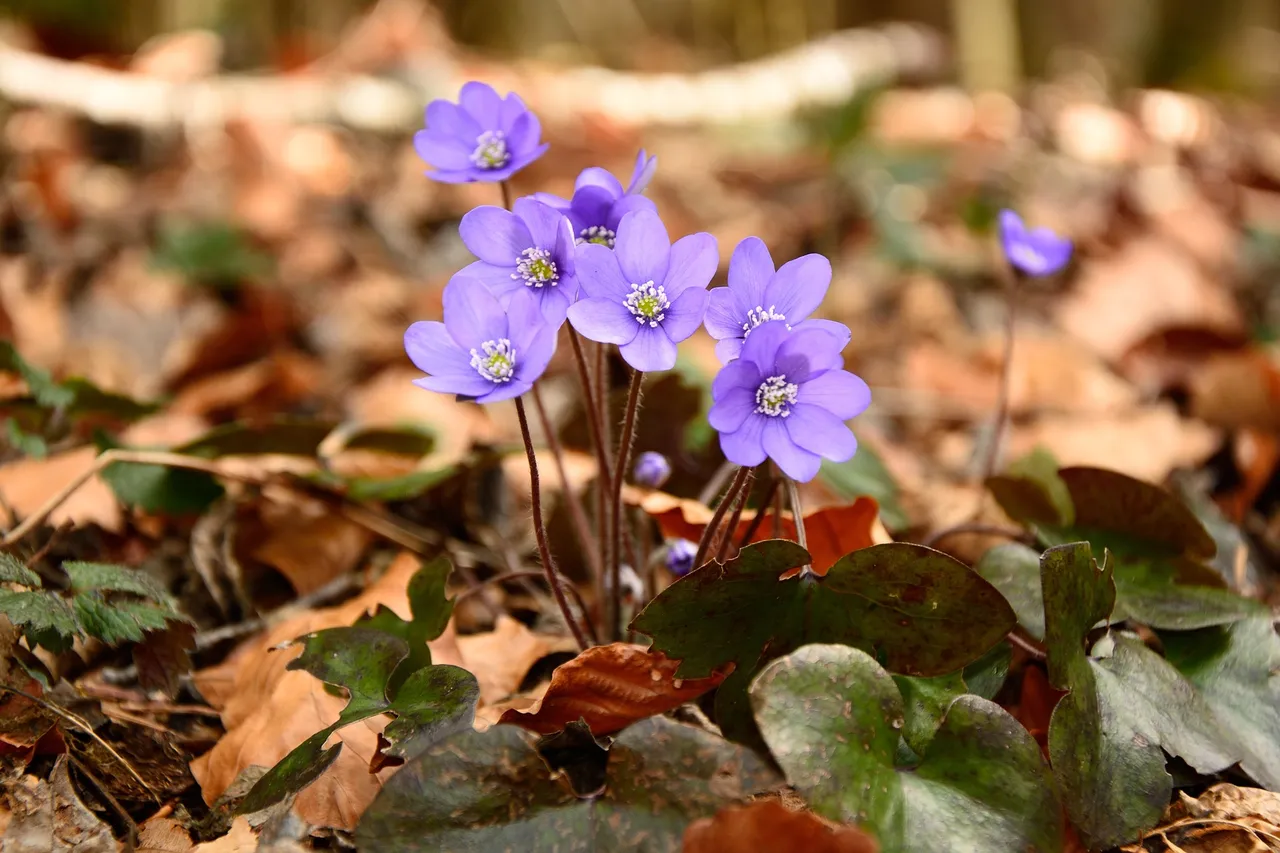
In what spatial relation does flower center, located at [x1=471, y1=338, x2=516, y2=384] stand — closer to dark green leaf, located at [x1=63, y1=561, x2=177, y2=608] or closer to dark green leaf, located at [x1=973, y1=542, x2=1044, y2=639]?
dark green leaf, located at [x1=63, y1=561, x2=177, y2=608]

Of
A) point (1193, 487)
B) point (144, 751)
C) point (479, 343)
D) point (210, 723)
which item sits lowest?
point (1193, 487)

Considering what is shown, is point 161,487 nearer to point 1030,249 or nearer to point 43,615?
point 43,615

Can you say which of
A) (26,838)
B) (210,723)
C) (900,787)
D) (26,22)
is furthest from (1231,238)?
(26,22)

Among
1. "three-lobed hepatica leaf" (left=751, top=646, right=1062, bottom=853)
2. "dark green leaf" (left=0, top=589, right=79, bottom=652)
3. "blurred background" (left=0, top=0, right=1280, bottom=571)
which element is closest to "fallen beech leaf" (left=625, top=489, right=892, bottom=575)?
"blurred background" (left=0, top=0, right=1280, bottom=571)

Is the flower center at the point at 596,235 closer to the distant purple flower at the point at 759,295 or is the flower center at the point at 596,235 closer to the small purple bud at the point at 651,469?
the distant purple flower at the point at 759,295

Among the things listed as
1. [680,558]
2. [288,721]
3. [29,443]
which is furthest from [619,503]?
[29,443]

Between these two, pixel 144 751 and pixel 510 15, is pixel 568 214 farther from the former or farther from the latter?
pixel 510 15

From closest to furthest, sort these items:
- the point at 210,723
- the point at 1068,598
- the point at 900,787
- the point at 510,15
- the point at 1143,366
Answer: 1. the point at 900,787
2. the point at 1068,598
3. the point at 210,723
4. the point at 1143,366
5. the point at 510,15
